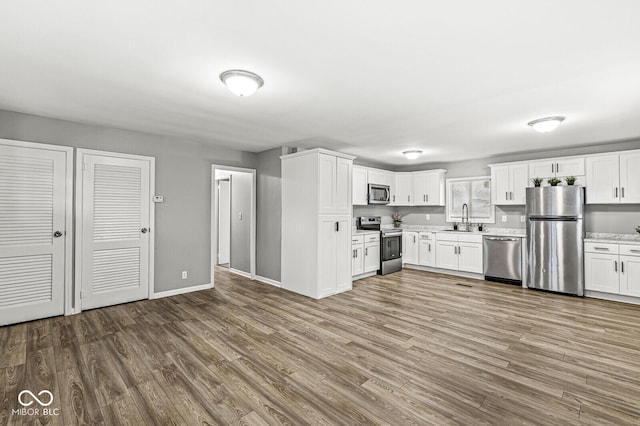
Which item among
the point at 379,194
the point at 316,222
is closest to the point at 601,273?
Result: the point at 379,194

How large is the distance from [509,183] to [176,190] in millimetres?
6091

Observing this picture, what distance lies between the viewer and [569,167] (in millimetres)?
5324

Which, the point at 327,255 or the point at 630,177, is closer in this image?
the point at 630,177

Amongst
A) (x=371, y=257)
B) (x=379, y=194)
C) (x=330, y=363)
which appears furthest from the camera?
(x=379, y=194)

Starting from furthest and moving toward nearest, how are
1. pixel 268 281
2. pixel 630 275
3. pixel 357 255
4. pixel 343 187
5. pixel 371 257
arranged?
pixel 371 257
pixel 357 255
pixel 268 281
pixel 343 187
pixel 630 275

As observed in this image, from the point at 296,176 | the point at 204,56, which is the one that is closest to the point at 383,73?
the point at 204,56

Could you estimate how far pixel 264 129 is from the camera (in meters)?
4.38

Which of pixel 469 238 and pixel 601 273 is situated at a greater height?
pixel 469 238

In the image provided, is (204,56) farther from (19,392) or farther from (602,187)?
(602,187)

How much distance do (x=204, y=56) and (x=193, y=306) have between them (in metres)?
3.32

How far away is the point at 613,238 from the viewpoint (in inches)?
197

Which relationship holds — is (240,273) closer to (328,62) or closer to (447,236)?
(447,236)

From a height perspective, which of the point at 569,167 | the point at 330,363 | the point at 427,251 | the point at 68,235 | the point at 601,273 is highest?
the point at 569,167

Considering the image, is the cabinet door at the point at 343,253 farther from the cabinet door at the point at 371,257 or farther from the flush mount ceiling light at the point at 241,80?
the flush mount ceiling light at the point at 241,80
